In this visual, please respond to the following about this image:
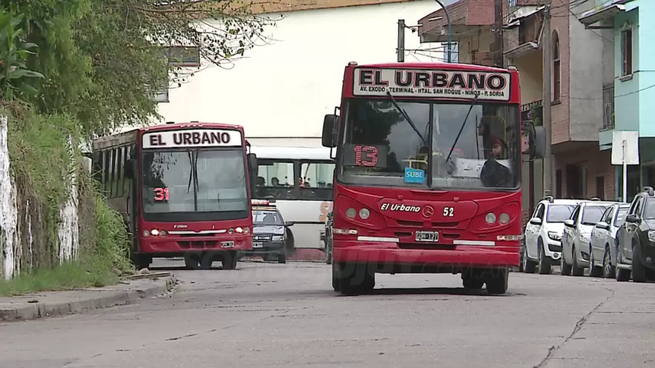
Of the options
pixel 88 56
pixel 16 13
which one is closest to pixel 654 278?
pixel 88 56

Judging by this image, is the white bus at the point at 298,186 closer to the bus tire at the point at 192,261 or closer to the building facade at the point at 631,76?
the building facade at the point at 631,76

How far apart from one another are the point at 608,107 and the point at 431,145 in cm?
2477

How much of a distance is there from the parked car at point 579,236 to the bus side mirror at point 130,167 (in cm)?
987

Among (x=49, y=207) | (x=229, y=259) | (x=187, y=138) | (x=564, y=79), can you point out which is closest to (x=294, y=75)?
(x=564, y=79)

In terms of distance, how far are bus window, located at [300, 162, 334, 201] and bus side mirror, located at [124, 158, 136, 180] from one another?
1374 cm

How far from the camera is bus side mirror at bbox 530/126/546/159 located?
18219 mm

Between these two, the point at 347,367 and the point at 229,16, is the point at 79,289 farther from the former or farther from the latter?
the point at 347,367

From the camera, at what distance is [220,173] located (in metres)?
33.0

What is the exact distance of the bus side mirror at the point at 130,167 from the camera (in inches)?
1302

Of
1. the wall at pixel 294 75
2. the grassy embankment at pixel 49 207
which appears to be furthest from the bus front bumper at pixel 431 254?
the wall at pixel 294 75

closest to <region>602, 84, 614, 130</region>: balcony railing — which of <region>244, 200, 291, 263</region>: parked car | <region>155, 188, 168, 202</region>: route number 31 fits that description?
<region>244, 200, 291, 263</region>: parked car

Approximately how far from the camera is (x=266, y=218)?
136ft

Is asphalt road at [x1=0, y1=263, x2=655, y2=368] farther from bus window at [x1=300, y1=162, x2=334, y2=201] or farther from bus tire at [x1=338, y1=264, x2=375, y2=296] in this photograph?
bus window at [x1=300, y1=162, x2=334, y2=201]

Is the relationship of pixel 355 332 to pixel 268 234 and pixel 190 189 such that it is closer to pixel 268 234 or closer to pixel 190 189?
pixel 190 189
